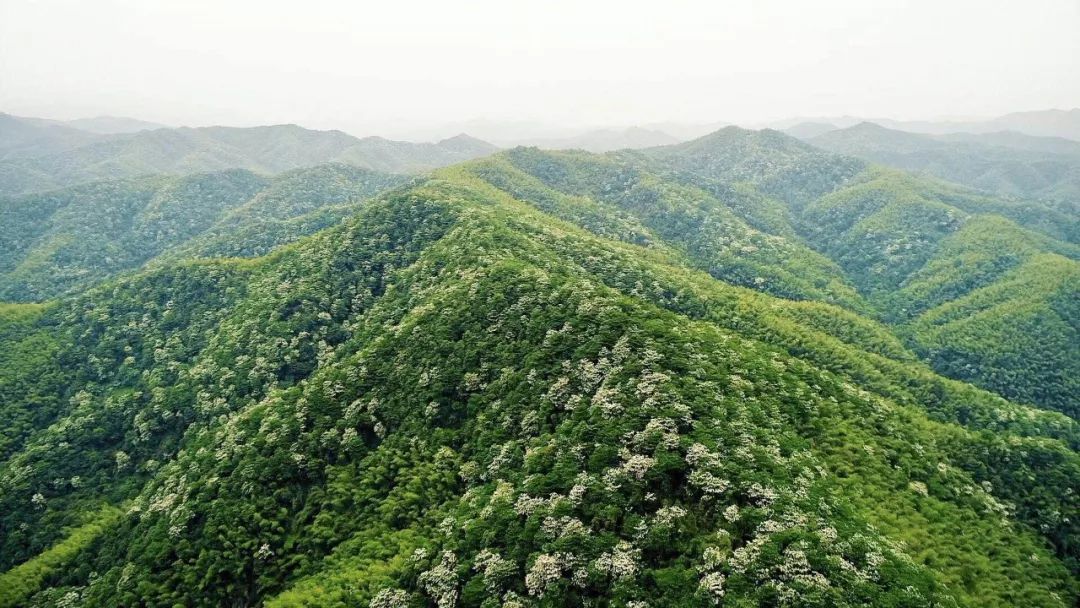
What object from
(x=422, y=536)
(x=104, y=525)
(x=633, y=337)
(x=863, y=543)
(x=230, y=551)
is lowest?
(x=104, y=525)

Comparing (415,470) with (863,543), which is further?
(415,470)

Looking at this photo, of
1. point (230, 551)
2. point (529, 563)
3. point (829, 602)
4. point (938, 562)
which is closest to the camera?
point (829, 602)

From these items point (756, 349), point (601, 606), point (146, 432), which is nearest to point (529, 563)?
point (601, 606)

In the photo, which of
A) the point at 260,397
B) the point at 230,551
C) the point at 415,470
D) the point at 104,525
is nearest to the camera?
the point at 230,551

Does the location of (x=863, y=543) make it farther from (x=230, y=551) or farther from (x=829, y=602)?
(x=230, y=551)

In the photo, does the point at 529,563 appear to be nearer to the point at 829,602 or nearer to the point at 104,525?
the point at 829,602

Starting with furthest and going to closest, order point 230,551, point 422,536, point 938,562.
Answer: point 230,551
point 422,536
point 938,562

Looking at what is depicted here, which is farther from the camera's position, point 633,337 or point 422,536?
point 633,337

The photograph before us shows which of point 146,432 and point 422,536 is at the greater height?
point 422,536

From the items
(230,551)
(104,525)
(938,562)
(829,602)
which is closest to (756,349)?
(938,562)
